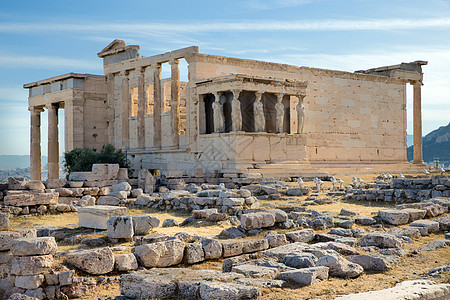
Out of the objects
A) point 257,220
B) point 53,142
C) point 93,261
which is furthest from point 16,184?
point 53,142

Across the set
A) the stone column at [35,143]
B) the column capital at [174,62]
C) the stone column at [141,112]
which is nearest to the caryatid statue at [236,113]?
the column capital at [174,62]

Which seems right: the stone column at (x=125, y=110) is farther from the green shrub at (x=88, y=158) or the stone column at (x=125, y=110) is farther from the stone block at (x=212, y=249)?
the stone block at (x=212, y=249)

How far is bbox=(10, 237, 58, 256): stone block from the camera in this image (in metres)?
6.37

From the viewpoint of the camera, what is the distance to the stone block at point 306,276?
19.7 feet

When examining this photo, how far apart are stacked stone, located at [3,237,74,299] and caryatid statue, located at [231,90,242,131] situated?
14.4 meters

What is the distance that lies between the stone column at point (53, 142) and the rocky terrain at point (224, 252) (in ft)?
41.3

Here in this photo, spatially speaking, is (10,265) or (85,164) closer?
(10,265)

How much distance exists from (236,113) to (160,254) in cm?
1378

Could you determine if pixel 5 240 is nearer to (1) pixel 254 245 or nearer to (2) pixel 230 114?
(1) pixel 254 245

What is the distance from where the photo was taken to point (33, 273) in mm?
6191

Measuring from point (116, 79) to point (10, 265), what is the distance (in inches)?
802

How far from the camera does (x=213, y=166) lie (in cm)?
2073

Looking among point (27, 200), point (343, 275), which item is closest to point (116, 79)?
point (27, 200)

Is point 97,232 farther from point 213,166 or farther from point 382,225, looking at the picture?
point 213,166
